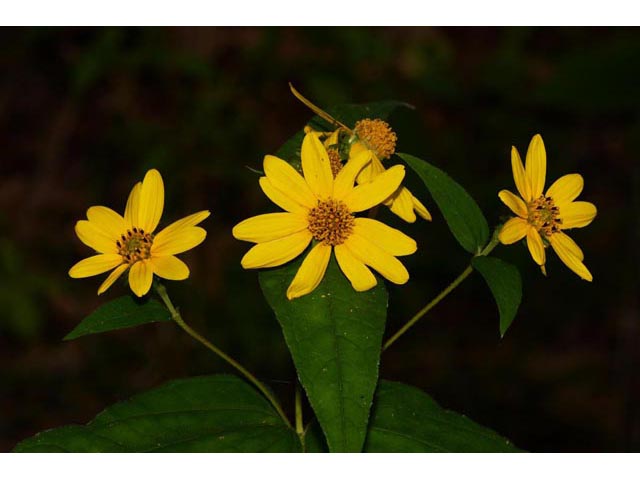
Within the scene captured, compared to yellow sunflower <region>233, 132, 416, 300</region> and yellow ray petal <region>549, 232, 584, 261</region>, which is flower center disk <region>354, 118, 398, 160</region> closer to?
yellow sunflower <region>233, 132, 416, 300</region>

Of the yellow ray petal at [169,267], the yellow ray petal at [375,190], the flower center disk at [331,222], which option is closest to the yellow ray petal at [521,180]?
the yellow ray petal at [375,190]

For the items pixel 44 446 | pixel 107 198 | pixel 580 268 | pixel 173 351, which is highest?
pixel 107 198

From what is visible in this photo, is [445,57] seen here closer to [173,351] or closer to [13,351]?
[173,351]

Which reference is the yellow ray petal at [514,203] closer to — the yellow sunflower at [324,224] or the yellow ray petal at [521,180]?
the yellow ray petal at [521,180]

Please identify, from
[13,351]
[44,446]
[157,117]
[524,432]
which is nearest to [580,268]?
[44,446]

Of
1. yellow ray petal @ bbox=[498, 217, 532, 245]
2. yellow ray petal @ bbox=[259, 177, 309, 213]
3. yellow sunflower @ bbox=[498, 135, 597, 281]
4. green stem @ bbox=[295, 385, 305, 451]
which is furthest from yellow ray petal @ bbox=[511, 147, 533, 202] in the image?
green stem @ bbox=[295, 385, 305, 451]

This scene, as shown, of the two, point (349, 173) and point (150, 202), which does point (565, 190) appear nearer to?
point (349, 173)
